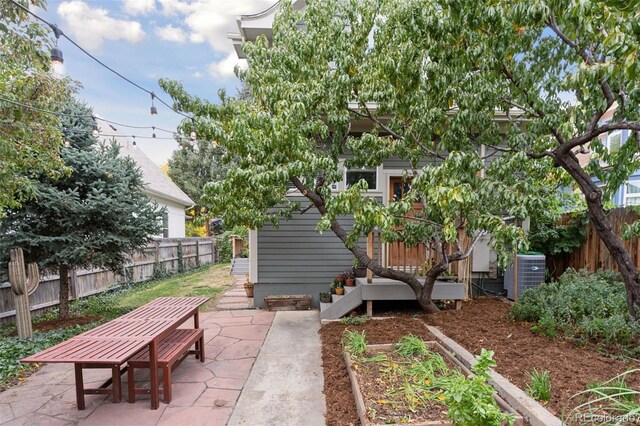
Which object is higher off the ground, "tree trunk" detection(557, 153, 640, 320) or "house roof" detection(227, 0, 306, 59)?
"house roof" detection(227, 0, 306, 59)

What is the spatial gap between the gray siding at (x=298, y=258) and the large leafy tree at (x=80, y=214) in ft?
7.36

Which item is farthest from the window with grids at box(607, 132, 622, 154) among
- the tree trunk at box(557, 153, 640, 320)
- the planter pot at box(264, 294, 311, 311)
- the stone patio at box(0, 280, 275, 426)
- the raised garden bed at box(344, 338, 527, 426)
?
the stone patio at box(0, 280, 275, 426)

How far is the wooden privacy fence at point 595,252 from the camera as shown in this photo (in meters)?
5.30

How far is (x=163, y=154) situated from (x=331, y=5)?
916 inches

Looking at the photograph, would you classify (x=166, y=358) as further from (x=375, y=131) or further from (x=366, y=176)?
(x=366, y=176)

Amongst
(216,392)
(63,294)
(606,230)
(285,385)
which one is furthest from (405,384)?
(63,294)

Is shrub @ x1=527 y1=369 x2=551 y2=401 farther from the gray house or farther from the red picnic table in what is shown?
the gray house

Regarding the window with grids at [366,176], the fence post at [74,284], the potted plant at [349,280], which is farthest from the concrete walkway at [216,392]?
the fence post at [74,284]

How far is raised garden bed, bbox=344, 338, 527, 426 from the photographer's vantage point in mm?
2359

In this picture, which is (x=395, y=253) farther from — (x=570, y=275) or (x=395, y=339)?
(x=570, y=275)

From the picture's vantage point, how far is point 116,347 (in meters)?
2.60

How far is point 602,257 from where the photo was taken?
5.79 meters

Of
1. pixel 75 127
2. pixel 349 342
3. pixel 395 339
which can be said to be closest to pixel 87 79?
pixel 75 127

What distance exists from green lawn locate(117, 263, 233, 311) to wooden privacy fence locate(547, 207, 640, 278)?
7222 millimetres
